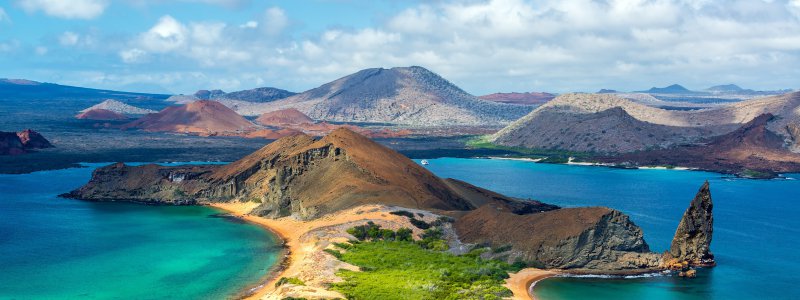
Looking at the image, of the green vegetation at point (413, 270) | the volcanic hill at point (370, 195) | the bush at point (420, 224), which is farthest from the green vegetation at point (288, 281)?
the bush at point (420, 224)

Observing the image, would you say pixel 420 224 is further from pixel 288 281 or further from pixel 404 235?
pixel 288 281

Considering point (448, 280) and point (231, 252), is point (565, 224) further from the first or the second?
point (231, 252)

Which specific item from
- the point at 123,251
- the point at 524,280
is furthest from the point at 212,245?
the point at 524,280

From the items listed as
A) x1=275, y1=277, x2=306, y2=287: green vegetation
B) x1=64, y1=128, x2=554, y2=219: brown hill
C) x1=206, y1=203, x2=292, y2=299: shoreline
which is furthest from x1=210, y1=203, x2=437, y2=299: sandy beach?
x1=64, y1=128, x2=554, y2=219: brown hill

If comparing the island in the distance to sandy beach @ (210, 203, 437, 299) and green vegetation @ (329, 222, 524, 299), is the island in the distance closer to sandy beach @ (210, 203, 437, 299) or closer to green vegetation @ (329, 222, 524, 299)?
sandy beach @ (210, 203, 437, 299)

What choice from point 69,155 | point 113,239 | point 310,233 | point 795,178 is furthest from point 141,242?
point 795,178

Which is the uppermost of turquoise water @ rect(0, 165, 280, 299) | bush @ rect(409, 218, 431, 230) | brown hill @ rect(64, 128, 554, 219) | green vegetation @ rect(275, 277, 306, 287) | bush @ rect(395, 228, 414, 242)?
brown hill @ rect(64, 128, 554, 219)
